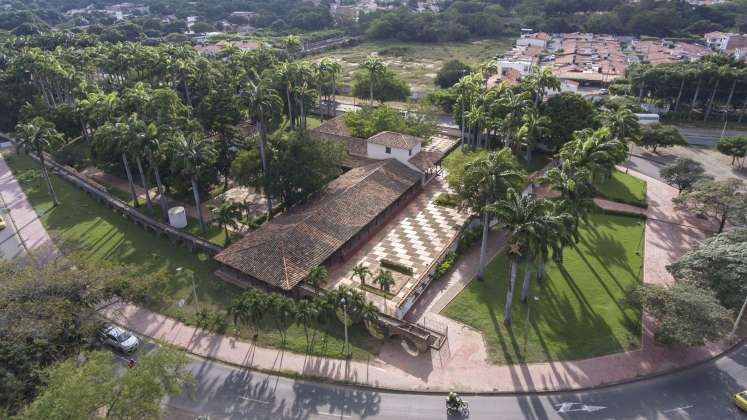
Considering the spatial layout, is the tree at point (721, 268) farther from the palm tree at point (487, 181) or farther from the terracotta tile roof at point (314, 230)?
the terracotta tile roof at point (314, 230)

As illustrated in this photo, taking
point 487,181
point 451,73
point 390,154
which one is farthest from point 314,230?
point 451,73

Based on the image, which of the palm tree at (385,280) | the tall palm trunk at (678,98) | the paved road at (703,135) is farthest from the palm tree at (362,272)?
the tall palm trunk at (678,98)

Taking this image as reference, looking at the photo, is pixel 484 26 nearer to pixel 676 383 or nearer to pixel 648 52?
pixel 648 52

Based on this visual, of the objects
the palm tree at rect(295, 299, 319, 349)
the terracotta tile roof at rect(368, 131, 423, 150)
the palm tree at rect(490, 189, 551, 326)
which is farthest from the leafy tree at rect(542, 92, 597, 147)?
the palm tree at rect(295, 299, 319, 349)

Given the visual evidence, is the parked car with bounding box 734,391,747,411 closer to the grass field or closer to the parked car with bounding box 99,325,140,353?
the parked car with bounding box 99,325,140,353

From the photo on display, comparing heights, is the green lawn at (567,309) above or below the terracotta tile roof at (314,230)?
below

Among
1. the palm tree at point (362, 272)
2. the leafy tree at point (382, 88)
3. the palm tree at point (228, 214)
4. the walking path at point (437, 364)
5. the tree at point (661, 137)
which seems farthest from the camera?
the leafy tree at point (382, 88)
